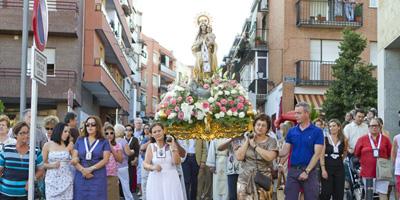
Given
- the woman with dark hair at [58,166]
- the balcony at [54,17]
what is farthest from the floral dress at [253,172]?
the balcony at [54,17]

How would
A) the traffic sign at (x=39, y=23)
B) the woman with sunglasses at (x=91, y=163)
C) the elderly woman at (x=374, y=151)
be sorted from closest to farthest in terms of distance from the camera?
the traffic sign at (x=39, y=23) → the woman with sunglasses at (x=91, y=163) → the elderly woman at (x=374, y=151)

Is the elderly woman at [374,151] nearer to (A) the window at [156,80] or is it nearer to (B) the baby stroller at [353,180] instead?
(B) the baby stroller at [353,180]

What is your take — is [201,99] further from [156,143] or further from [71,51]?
[71,51]

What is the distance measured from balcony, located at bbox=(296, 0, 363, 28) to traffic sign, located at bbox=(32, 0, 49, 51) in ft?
101

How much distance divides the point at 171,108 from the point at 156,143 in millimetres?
847

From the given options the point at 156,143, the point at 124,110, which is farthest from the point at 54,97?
the point at 156,143

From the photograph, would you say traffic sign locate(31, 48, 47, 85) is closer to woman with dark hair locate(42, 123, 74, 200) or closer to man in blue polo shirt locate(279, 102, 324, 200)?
woman with dark hair locate(42, 123, 74, 200)

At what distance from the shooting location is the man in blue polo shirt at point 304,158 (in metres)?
10.6

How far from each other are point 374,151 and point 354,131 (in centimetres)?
236

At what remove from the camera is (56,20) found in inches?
1305

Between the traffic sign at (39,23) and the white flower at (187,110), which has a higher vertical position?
the traffic sign at (39,23)

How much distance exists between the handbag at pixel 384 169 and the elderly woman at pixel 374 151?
0.11 meters

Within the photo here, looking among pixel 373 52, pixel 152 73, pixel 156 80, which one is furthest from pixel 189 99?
pixel 156 80

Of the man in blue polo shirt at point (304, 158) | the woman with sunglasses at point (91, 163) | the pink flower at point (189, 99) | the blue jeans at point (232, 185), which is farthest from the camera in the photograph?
the blue jeans at point (232, 185)
